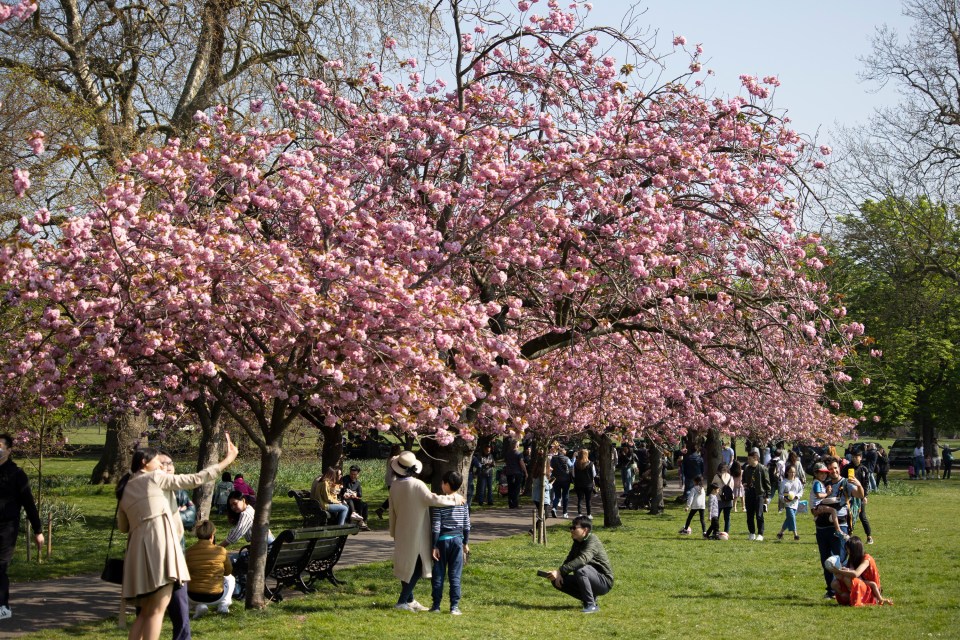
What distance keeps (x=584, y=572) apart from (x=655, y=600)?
135 cm

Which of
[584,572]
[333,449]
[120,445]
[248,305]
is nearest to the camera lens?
[248,305]

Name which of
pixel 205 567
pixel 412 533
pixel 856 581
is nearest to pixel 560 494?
pixel 856 581

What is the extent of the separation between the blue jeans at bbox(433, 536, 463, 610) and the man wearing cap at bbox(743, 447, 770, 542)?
A: 9.25m

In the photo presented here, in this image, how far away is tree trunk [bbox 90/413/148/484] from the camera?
25.1 metres

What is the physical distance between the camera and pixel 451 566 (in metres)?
10.5

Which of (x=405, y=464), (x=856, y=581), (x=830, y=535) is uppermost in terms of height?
(x=405, y=464)

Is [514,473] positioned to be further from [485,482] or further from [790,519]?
[790,519]

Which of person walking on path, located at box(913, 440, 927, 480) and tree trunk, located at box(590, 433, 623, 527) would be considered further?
person walking on path, located at box(913, 440, 927, 480)

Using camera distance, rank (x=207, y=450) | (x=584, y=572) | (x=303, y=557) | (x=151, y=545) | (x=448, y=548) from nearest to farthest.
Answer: (x=151, y=545)
(x=448, y=548)
(x=584, y=572)
(x=303, y=557)
(x=207, y=450)

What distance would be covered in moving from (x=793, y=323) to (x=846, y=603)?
376 cm

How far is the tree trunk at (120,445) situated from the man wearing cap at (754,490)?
14.0 meters

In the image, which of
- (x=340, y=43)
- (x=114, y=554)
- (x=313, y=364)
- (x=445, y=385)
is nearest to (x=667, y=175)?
(x=445, y=385)

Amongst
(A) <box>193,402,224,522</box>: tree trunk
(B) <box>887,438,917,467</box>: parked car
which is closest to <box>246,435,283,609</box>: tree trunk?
(A) <box>193,402,224,522</box>: tree trunk

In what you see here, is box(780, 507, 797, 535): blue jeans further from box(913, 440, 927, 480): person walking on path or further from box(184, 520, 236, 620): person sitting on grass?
box(913, 440, 927, 480): person walking on path
